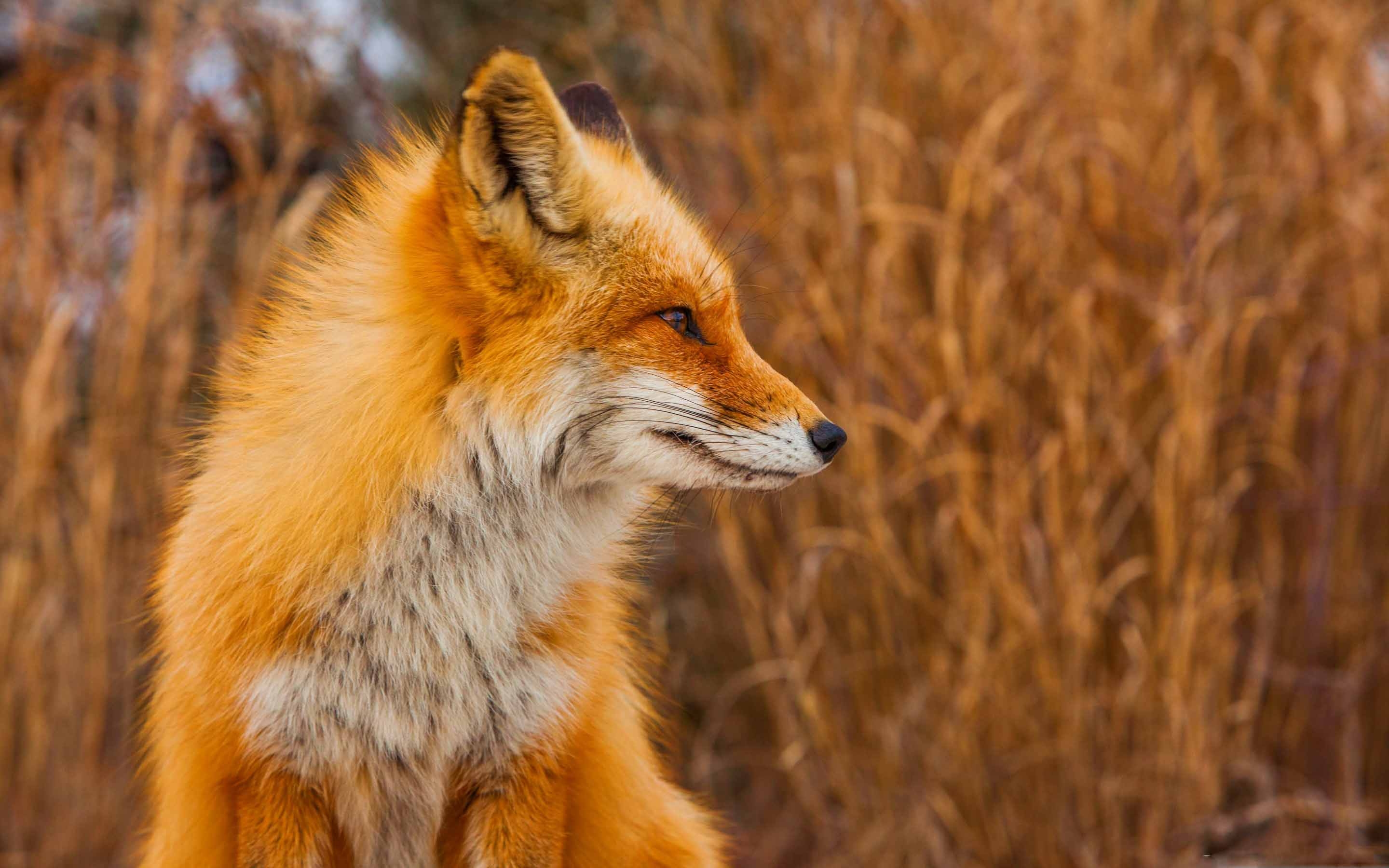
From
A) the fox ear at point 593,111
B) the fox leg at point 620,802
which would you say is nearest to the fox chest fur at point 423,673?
the fox leg at point 620,802

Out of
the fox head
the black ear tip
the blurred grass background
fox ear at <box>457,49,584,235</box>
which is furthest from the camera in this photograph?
the blurred grass background

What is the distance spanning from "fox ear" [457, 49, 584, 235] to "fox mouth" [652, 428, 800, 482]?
29cm

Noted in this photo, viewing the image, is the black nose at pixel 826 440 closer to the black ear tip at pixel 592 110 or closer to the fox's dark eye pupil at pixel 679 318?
the fox's dark eye pupil at pixel 679 318

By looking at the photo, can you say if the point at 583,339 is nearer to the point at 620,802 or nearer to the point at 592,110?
the point at 592,110

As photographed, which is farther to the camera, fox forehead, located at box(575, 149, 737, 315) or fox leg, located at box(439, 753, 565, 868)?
fox forehead, located at box(575, 149, 737, 315)

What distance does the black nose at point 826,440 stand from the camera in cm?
144

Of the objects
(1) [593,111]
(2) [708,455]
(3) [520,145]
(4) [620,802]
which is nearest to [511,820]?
(4) [620,802]

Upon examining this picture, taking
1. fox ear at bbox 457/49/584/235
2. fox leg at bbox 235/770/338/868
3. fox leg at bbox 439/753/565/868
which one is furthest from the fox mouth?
fox leg at bbox 235/770/338/868

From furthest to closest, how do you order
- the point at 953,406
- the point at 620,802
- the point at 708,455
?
1. the point at 953,406
2. the point at 620,802
3. the point at 708,455

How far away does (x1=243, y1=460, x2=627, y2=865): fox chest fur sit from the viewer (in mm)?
1347

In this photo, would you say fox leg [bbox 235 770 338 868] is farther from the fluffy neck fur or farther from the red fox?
the fluffy neck fur

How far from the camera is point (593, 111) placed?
1710mm

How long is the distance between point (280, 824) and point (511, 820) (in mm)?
251

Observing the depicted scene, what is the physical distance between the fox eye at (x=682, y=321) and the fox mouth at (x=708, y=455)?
5.1 inches
